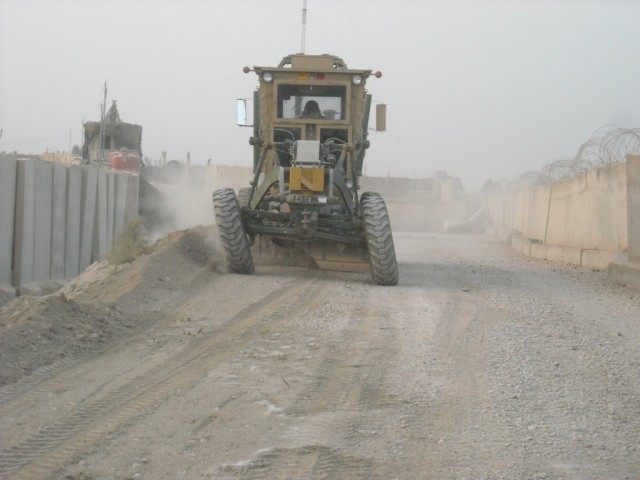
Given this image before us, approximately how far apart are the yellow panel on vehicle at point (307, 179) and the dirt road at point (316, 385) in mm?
1578

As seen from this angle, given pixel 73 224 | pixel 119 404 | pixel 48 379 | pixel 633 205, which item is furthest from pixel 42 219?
→ pixel 119 404

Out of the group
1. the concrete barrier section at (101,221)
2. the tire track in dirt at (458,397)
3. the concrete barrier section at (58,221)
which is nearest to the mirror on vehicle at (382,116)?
the tire track in dirt at (458,397)

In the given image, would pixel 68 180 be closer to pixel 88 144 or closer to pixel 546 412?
pixel 546 412

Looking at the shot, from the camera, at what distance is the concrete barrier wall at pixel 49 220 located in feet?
46.4

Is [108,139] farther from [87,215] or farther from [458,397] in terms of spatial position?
[458,397]

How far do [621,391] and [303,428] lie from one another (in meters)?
2.37

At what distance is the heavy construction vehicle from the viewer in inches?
464

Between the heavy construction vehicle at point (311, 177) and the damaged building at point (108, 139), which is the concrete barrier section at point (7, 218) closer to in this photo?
the heavy construction vehicle at point (311, 177)

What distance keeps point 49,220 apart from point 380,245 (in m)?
7.16

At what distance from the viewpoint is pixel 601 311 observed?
32.3ft

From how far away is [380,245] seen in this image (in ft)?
37.8

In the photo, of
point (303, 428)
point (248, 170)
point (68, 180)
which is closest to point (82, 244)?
point (68, 180)

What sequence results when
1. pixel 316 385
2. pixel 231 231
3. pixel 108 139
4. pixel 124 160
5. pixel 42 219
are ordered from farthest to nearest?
pixel 108 139
pixel 124 160
pixel 42 219
pixel 231 231
pixel 316 385

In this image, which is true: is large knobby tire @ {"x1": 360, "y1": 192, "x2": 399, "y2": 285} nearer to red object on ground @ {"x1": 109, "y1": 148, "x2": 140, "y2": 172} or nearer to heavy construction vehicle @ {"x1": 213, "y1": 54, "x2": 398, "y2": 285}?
heavy construction vehicle @ {"x1": 213, "y1": 54, "x2": 398, "y2": 285}
